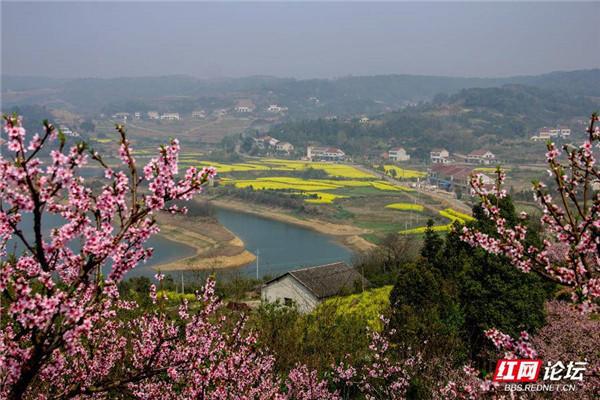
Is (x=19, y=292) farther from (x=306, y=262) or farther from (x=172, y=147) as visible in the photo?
(x=306, y=262)

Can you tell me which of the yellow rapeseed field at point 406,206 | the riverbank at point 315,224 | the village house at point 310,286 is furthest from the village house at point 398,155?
the village house at point 310,286

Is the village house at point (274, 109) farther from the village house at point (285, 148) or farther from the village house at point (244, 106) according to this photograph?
the village house at point (285, 148)

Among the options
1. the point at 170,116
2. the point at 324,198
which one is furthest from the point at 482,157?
the point at 170,116

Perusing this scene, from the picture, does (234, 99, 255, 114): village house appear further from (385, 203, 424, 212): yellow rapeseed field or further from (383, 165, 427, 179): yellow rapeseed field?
(385, 203, 424, 212): yellow rapeseed field

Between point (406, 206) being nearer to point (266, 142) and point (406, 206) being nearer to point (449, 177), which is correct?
point (449, 177)

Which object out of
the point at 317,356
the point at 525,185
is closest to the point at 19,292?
the point at 317,356

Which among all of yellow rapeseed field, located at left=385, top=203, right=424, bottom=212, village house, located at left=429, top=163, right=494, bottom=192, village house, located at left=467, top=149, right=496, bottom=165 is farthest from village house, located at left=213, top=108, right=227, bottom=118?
yellow rapeseed field, located at left=385, top=203, right=424, bottom=212
